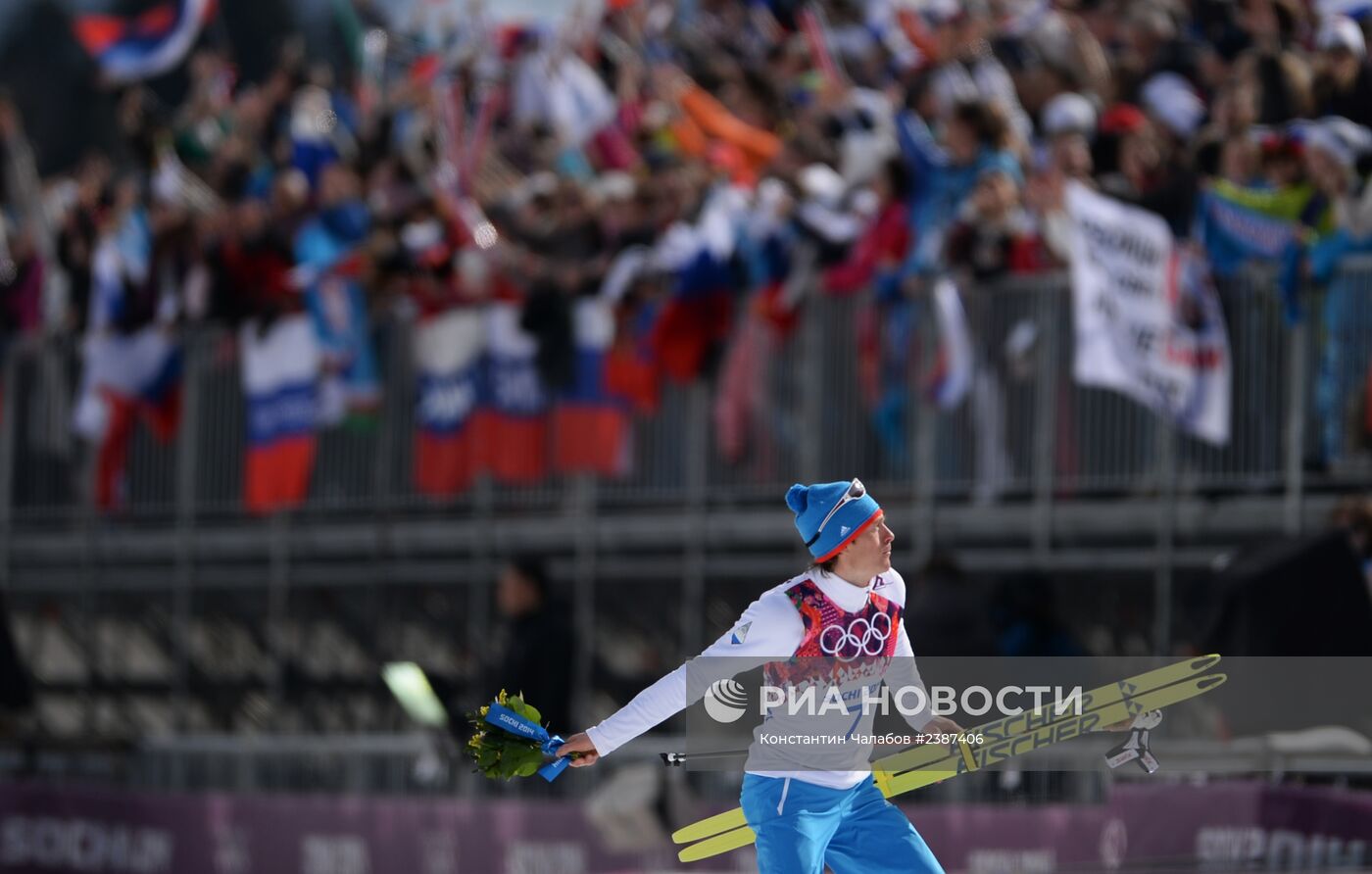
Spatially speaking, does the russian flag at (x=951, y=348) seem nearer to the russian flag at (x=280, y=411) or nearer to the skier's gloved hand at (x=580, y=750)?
the russian flag at (x=280, y=411)

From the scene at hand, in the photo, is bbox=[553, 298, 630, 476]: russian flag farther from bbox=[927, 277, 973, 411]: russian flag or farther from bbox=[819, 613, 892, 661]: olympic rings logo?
bbox=[819, 613, 892, 661]: olympic rings logo

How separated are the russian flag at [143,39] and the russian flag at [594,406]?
20.4 feet

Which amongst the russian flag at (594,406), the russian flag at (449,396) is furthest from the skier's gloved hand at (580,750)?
the russian flag at (449,396)

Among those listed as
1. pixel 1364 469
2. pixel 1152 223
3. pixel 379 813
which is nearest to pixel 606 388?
pixel 379 813

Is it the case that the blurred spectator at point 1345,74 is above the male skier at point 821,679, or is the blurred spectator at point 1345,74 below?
above

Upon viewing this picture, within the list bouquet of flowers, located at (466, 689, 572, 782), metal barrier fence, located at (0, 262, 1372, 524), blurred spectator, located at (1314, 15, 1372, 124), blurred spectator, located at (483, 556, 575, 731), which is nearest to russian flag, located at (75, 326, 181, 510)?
metal barrier fence, located at (0, 262, 1372, 524)

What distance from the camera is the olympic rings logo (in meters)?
9.19

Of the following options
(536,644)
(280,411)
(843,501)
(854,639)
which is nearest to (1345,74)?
(536,644)

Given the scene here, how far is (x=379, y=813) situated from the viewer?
1647 centimetres

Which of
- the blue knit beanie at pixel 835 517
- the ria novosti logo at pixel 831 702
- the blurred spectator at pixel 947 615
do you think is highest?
the blue knit beanie at pixel 835 517

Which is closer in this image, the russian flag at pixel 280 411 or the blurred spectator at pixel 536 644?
the blurred spectator at pixel 536 644

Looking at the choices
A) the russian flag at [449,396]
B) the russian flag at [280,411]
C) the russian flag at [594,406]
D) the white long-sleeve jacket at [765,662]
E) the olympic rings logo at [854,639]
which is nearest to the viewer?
the white long-sleeve jacket at [765,662]

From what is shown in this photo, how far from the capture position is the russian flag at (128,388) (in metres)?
19.9

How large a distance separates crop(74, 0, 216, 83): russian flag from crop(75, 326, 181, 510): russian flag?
2.68 m
